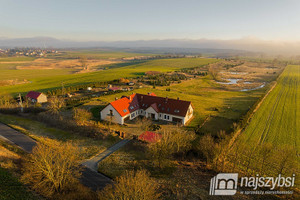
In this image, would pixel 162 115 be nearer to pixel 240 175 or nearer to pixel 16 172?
pixel 240 175

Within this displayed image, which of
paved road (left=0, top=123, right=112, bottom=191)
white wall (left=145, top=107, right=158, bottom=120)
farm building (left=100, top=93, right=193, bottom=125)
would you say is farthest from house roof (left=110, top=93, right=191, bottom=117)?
paved road (left=0, top=123, right=112, bottom=191)

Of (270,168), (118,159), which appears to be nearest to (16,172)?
(118,159)

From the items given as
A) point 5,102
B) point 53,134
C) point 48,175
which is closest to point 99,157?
point 48,175

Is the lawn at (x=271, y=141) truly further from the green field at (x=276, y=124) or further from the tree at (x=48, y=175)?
the tree at (x=48, y=175)

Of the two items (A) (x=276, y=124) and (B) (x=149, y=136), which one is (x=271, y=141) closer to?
(A) (x=276, y=124)

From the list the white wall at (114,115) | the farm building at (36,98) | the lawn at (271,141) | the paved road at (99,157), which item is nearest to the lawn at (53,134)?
the paved road at (99,157)

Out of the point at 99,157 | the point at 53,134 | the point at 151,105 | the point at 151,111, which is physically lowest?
the point at 99,157
